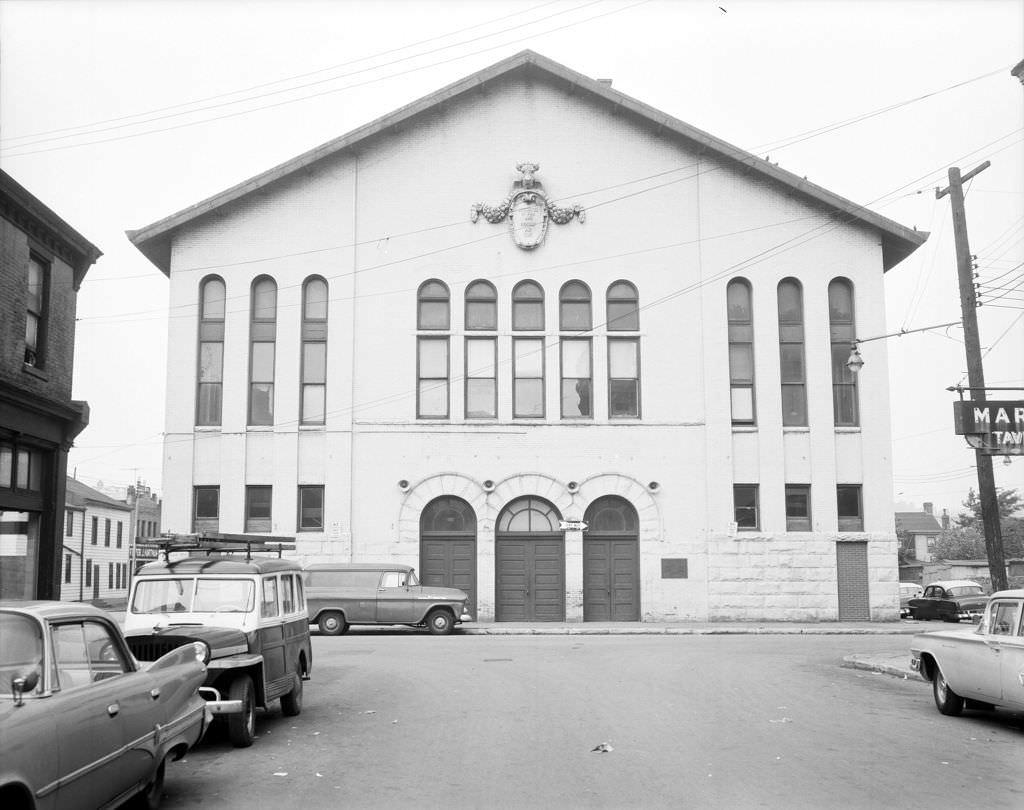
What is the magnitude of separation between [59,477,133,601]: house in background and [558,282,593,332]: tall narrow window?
3321 cm

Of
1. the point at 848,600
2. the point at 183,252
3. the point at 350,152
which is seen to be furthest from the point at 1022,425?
the point at 183,252

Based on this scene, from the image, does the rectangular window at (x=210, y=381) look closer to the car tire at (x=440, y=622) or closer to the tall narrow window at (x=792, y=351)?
the car tire at (x=440, y=622)

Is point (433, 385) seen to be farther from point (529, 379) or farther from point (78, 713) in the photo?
point (78, 713)

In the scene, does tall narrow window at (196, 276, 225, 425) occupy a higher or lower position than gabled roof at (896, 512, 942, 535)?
higher

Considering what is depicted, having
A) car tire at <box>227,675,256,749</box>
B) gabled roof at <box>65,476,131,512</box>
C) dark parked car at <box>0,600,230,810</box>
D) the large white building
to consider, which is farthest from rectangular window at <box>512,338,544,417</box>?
gabled roof at <box>65,476,131,512</box>

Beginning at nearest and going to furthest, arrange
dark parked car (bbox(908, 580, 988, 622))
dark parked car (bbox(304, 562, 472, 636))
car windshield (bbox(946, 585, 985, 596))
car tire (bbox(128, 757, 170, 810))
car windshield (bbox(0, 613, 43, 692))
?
car windshield (bbox(0, 613, 43, 692)), car tire (bbox(128, 757, 170, 810)), dark parked car (bbox(304, 562, 472, 636)), dark parked car (bbox(908, 580, 988, 622)), car windshield (bbox(946, 585, 985, 596))

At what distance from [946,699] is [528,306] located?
74.6 feet

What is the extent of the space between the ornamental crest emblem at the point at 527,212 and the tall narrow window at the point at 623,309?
9.02 feet

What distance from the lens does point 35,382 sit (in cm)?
1956

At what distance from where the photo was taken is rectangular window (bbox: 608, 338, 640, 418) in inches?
1363

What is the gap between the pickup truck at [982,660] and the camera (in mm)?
12344

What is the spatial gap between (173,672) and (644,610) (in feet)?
84.6

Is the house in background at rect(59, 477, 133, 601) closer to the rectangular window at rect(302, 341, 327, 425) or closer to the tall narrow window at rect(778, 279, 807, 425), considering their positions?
the rectangular window at rect(302, 341, 327, 425)

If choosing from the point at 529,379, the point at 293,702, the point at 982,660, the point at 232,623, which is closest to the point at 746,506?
the point at 529,379
